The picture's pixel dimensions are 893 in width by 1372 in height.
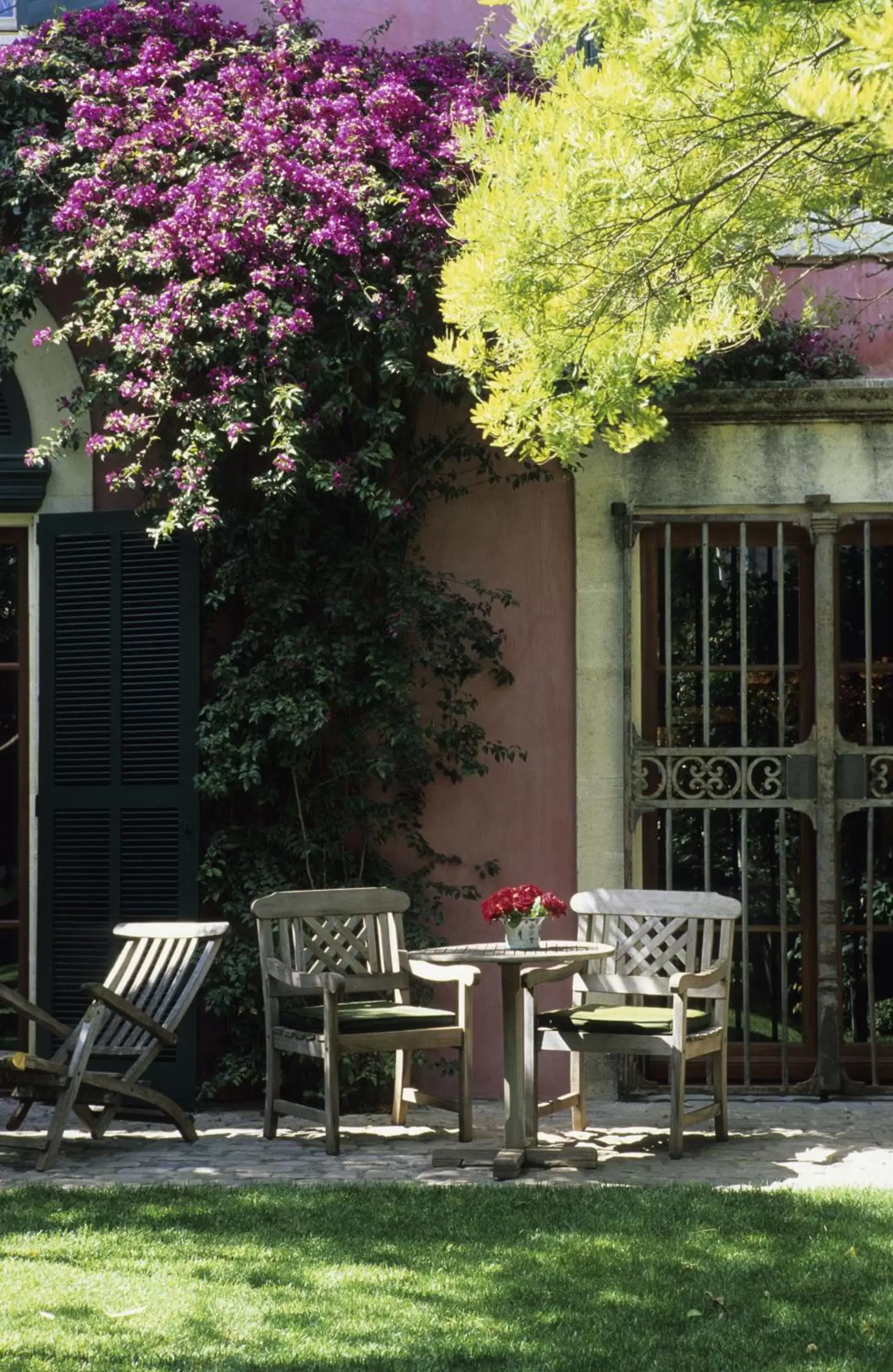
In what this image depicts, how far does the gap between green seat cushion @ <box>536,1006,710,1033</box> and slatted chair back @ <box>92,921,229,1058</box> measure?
141cm

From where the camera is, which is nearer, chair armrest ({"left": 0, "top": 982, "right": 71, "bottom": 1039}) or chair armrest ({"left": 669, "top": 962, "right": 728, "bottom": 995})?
chair armrest ({"left": 669, "top": 962, "right": 728, "bottom": 995})

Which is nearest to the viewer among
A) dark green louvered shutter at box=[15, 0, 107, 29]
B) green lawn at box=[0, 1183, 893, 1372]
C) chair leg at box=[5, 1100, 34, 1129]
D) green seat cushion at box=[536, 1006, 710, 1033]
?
green lawn at box=[0, 1183, 893, 1372]

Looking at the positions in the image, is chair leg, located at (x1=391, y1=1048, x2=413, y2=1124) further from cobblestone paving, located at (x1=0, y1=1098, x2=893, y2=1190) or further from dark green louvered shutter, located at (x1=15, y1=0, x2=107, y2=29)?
dark green louvered shutter, located at (x1=15, y1=0, x2=107, y2=29)

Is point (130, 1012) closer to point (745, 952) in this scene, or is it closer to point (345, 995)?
point (345, 995)

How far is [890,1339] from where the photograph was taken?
440 centimetres

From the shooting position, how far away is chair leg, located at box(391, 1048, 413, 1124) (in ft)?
24.7

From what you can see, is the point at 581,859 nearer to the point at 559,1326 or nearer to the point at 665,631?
the point at 665,631

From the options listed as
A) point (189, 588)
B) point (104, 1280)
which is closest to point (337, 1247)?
point (104, 1280)

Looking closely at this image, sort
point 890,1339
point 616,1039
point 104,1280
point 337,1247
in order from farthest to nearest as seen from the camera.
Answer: point 616,1039 < point 337,1247 < point 104,1280 < point 890,1339

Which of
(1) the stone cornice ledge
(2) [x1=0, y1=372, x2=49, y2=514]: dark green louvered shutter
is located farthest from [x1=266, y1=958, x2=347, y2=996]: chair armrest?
(1) the stone cornice ledge

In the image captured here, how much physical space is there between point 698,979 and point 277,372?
10.3ft

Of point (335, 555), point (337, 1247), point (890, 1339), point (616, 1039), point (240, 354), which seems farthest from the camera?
point (335, 555)

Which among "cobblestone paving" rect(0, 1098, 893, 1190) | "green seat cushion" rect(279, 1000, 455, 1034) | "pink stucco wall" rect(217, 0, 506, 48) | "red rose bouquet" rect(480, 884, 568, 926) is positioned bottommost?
"cobblestone paving" rect(0, 1098, 893, 1190)

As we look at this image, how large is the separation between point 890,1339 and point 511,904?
2771 millimetres
